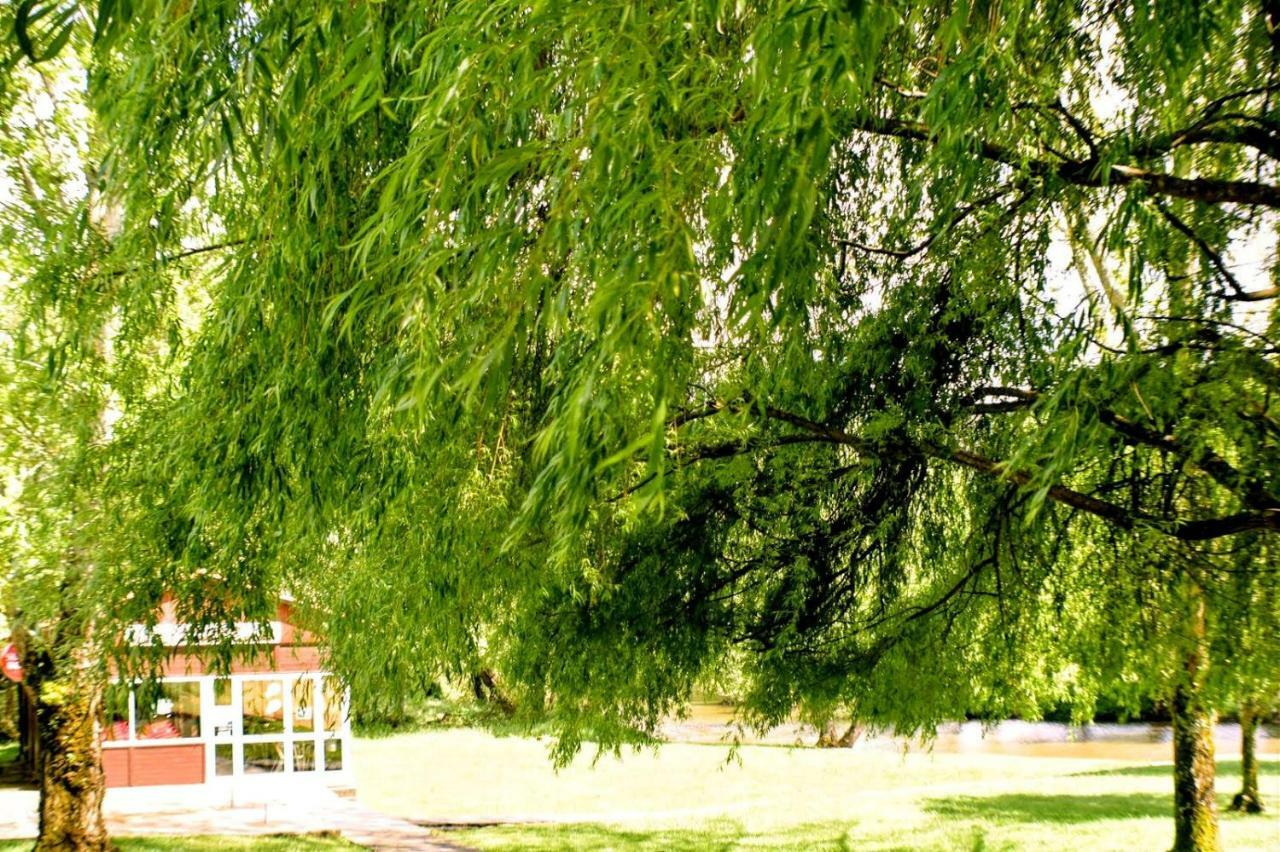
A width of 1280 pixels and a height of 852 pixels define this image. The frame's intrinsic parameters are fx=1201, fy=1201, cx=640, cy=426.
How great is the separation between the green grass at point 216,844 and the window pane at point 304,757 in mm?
4661

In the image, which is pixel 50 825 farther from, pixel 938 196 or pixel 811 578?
pixel 938 196

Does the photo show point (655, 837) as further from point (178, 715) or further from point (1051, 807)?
point (178, 715)

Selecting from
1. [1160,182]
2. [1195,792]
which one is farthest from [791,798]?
[1160,182]

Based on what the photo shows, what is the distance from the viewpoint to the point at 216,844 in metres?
14.4

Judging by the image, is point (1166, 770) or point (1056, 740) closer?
point (1166, 770)

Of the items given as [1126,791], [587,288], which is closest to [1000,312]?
[587,288]

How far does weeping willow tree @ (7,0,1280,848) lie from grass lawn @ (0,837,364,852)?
23.5ft

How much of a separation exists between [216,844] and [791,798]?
9.55 m

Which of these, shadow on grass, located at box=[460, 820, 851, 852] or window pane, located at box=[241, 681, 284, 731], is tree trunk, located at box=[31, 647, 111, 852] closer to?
shadow on grass, located at box=[460, 820, 851, 852]

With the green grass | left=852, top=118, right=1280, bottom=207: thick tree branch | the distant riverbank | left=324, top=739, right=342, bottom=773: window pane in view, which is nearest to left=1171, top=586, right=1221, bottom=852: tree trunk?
left=852, top=118, right=1280, bottom=207: thick tree branch

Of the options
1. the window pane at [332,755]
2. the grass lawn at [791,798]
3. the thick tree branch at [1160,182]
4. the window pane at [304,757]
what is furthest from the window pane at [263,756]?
the thick tree branch at [1160,182]

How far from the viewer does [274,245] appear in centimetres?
475

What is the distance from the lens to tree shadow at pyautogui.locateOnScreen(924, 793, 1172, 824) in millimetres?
16078

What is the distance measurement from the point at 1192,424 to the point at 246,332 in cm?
426
